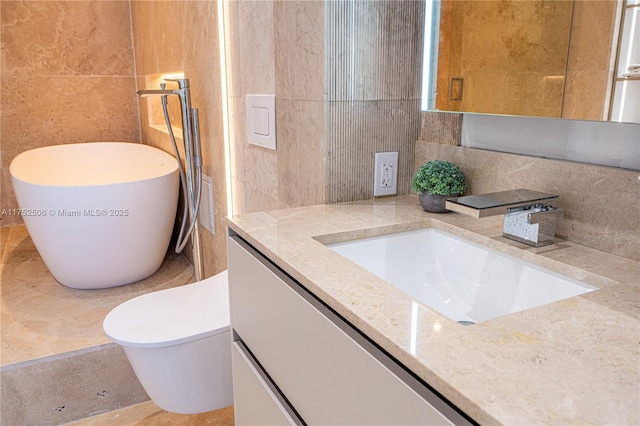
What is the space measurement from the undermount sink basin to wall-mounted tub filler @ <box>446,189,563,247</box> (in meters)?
0.06

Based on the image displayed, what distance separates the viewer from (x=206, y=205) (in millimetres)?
2318

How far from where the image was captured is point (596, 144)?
0.91 meters

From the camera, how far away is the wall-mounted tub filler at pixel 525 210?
88 centimetres

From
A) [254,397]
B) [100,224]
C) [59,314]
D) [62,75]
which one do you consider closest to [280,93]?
[254,397]

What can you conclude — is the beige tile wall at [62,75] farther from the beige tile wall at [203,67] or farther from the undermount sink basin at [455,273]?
the undermount sink basin at [455,273]

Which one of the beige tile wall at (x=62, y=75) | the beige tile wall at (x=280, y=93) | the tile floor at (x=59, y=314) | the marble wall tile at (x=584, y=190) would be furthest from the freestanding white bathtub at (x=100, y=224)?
the marble wall tile at (x=584, y=190)

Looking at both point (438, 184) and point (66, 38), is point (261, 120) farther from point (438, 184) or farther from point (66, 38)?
point (66, 38)

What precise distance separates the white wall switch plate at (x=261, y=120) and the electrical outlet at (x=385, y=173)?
40cm

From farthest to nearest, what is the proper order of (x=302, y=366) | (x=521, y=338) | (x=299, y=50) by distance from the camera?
(x=299, y=50)
(x=302, y=366)
(x=521, y=338)

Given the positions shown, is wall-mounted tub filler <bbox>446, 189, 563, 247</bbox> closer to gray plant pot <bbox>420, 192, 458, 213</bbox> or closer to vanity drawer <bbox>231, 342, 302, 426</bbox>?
gray plant pot <bbox>420, 192, 458, 213</bbox>

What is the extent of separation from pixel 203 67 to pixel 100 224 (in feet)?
2.65

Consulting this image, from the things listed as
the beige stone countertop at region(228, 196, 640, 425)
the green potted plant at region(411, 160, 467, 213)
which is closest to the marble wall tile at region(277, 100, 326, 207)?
the green potted plant at region(411, 160, 467, 213)

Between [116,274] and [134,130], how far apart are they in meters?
1.70

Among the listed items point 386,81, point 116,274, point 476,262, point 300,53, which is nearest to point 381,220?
point 476,262
